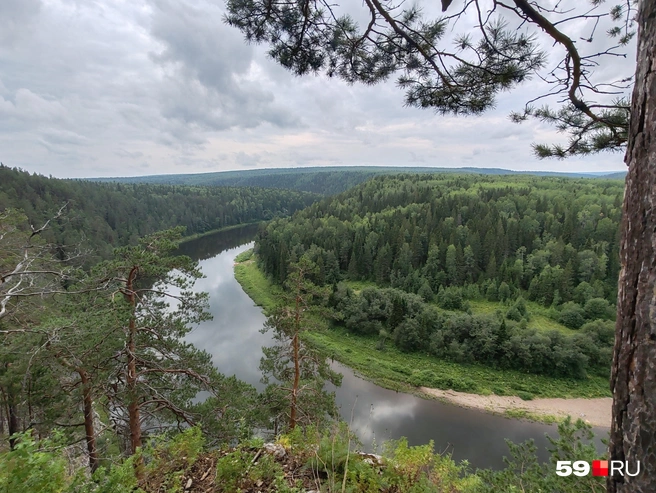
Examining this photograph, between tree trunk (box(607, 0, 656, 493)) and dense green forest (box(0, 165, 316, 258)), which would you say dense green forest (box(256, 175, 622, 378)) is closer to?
tree trunk (box(607, 0, 656, 493))

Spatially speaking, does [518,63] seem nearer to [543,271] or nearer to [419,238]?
[543,271]

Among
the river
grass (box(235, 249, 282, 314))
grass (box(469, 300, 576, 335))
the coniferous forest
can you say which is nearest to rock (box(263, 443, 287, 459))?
the coniferous forest

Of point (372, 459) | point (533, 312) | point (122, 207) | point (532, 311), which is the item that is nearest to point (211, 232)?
point (122, 207)

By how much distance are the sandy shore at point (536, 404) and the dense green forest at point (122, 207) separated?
2314cm

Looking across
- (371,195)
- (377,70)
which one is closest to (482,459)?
(377,70)

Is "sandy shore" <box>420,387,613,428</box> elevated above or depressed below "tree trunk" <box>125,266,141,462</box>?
below

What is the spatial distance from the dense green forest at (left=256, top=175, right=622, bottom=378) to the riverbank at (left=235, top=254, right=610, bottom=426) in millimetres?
837

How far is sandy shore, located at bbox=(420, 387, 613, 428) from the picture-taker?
15.7 metres

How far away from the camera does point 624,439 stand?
3.42ft

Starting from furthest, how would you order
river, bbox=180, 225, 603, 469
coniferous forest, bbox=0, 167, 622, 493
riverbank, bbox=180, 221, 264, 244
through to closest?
riverbank, bbox=180, 221, 264, 244 → river, bbox=180, 225, 603, 469 → coniferous forest, bbox=0, 167, 622, 493

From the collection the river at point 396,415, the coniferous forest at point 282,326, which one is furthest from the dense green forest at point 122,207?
the river at point 396,415

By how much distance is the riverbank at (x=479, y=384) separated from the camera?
1606cm

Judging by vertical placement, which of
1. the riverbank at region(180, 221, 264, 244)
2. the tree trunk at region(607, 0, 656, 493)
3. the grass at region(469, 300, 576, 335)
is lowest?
the grass at region(469, 300, 576, 335)

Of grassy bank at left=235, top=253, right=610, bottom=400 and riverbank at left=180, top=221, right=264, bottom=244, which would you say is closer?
grassy bank at left=235, top=253, right=610, bottom=400
